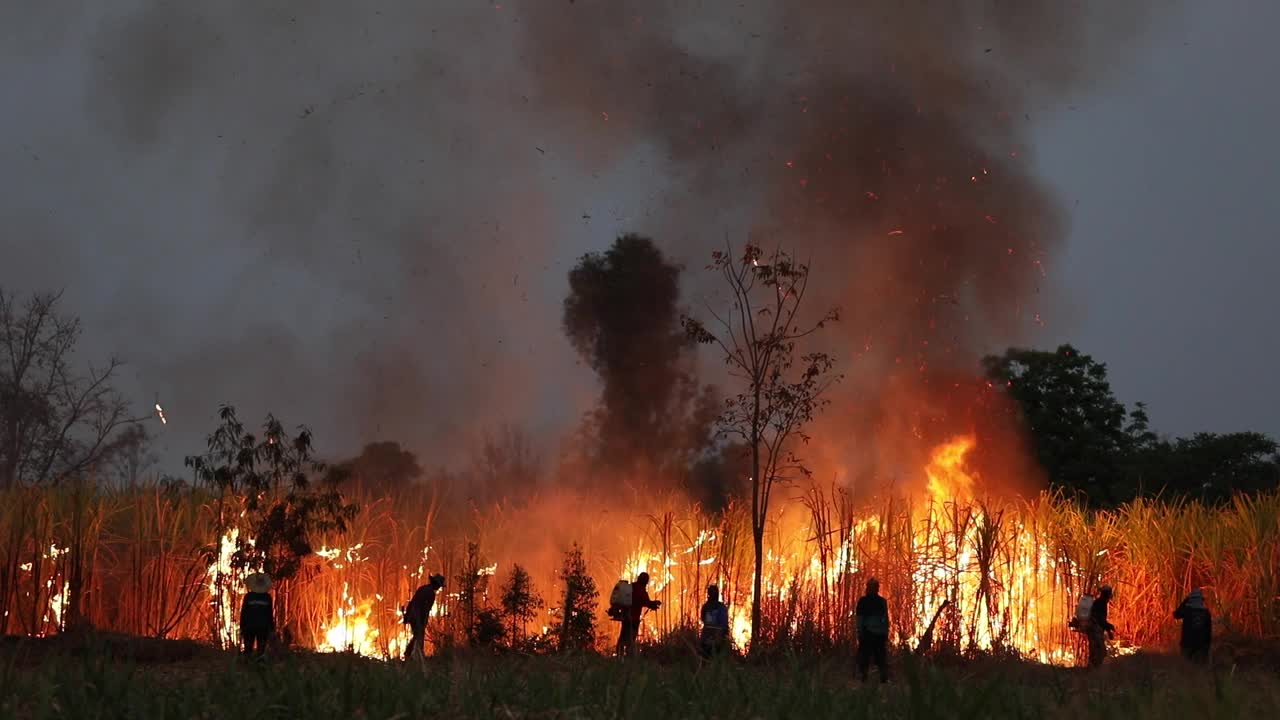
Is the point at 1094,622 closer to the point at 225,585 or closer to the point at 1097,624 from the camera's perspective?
the point at 1097,624

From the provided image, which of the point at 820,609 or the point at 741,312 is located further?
the point at 741,312

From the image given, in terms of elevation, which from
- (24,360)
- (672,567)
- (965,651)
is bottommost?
(965,651)

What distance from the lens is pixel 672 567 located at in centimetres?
1841

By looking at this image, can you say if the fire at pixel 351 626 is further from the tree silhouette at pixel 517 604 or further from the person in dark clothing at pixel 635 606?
the person in dark clothing at pixel 635 606

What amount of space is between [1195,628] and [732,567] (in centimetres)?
655

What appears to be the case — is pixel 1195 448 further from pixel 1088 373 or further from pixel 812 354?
pixel 812 354

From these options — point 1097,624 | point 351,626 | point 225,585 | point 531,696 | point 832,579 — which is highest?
point 832,579

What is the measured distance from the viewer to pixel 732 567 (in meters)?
18.6

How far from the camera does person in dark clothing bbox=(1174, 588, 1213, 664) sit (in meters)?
15.8

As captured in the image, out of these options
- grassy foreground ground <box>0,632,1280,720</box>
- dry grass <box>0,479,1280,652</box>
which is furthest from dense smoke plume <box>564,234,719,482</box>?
grassy foreground ground <box>0,632,1280,720</box>

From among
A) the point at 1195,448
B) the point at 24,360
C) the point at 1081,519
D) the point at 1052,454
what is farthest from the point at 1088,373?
the point at 24,360

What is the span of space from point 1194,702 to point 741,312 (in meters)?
15.1

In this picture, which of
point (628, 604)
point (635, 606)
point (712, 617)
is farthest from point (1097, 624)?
point (628, 604)

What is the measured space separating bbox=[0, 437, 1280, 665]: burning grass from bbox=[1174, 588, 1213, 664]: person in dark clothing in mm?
1863
